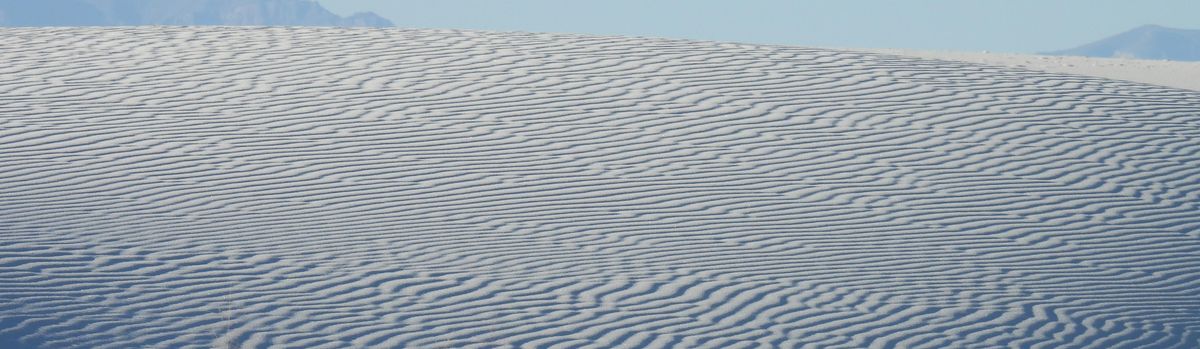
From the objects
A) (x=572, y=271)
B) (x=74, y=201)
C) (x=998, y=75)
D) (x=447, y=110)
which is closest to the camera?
(x=572, y=271)

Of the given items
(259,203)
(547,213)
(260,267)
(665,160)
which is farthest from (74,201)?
(665,160)

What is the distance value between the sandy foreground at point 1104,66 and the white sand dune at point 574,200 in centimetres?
872

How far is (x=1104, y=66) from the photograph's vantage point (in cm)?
2617

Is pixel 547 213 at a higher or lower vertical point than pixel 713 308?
higher

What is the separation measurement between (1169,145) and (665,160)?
15.7 ft

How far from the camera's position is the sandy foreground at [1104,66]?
22891 millimetres

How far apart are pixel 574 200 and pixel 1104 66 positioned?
1951 centimetres

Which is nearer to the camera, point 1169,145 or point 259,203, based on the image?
point 259,203

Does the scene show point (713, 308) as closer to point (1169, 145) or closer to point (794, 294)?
point (794, 294)

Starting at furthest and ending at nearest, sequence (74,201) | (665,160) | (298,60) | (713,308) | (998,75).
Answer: (998,75) → (298,60) → (665,160) → (74,201) → (713,308)

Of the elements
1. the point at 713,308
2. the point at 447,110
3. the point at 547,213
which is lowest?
the point at 713,308

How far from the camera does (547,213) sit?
9.36m

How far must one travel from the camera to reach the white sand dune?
7445 millimetres

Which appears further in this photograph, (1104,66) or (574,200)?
(1104,66)
